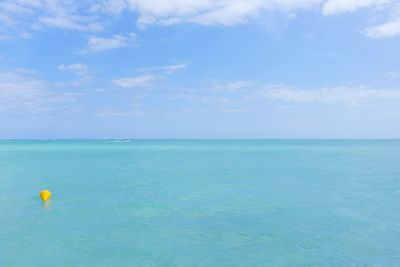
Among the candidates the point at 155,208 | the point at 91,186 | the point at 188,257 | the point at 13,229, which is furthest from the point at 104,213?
the point at 91,186

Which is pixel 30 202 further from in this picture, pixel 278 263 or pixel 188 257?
pixel 278 263

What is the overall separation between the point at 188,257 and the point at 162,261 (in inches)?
24.5

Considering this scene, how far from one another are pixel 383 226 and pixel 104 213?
9033mm

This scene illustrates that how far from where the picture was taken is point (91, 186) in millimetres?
18078

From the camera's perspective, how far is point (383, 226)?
34.0ft

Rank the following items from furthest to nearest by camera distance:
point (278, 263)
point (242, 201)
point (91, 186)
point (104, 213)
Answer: point (91, 186) < point (242, 201) < point (104, 213) < point (278, 263)

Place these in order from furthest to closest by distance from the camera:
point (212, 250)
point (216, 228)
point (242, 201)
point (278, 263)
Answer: point (242, 201)
point (216, 228)
point (212, 250)
point (278, 263)

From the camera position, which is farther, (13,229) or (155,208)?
(155,208)

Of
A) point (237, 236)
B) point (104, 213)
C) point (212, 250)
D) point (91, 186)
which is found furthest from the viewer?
point (91, 186)

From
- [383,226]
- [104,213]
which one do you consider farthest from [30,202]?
[383,226]

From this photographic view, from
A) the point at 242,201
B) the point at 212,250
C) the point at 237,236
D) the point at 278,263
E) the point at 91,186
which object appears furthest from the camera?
the point at 91,186

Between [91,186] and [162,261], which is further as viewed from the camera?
[91,186]

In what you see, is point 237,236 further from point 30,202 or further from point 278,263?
point 30,202

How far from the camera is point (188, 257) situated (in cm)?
795
